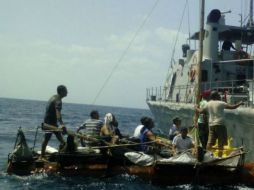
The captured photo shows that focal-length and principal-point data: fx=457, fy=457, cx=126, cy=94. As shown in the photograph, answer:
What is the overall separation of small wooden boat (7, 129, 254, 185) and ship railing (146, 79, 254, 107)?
427 centimetres

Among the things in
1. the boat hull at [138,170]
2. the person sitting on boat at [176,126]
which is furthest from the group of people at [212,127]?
the person sitting on boat at [176,126]

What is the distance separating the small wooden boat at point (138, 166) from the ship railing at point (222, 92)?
4274 millimetres

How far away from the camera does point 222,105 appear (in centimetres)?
1240

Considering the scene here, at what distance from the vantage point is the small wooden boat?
1152cm

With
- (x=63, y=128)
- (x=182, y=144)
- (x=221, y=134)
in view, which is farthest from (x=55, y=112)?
(x=221, y=134)

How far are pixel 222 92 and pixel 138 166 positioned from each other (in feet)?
28.6

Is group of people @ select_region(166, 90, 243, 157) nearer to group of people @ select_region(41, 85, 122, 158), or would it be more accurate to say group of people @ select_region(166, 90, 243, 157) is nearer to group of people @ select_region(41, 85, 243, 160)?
group of people @ select_region(41, 85, 243, 160)

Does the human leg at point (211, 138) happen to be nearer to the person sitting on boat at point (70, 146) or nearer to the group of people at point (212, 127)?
the group of people at point (212, 127)

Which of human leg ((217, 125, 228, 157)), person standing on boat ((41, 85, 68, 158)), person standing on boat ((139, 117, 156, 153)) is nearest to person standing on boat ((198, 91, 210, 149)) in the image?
human leg ((217, 125, 228, 157))

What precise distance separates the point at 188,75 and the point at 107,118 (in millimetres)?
11160

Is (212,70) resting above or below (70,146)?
above

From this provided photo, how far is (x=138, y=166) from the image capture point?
12086 mm

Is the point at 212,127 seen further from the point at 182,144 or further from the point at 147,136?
the point at 147,136

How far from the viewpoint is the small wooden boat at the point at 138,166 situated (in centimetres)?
1152
